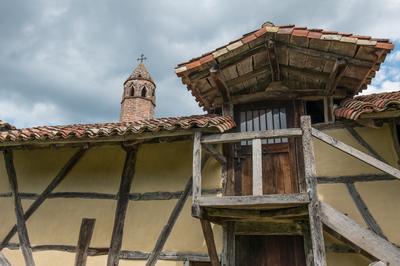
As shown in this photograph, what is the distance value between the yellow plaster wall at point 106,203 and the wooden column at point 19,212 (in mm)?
102

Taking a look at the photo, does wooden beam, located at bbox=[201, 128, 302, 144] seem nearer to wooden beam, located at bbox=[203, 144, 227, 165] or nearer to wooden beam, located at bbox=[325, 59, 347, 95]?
wooden beam, located at bbox=[203, 144, 227, 165]

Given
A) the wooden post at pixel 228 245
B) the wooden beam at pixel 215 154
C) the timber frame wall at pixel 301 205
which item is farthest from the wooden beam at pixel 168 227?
the wooden post at pixel 228 245

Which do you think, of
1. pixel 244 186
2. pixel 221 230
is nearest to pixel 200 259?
pixel 221 230

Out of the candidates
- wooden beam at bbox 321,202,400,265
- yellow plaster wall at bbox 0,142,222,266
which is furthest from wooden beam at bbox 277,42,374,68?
wooden beam at bbox 321,202,400,265

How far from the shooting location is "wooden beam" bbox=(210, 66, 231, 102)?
6.39m

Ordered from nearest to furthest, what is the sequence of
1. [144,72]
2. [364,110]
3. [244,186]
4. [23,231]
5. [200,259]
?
[364,110], [200,259], [244,186], [23,231], [144,72]

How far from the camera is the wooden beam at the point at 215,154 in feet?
19.6

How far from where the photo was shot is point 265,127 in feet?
22.7

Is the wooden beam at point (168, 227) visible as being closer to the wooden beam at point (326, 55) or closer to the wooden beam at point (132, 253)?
the wooden beam at point (132, 253)

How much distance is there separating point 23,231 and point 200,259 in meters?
3.78

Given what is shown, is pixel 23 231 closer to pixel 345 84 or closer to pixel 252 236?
pixel 252 236

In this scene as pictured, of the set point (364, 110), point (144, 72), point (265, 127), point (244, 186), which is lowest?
point (244, 186)

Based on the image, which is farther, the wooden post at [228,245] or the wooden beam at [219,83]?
the wooden beam at [219,83]

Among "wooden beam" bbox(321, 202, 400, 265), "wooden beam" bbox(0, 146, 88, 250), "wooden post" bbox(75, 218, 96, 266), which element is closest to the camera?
"wooden beam" bbox(321, 202, 400, 265)
